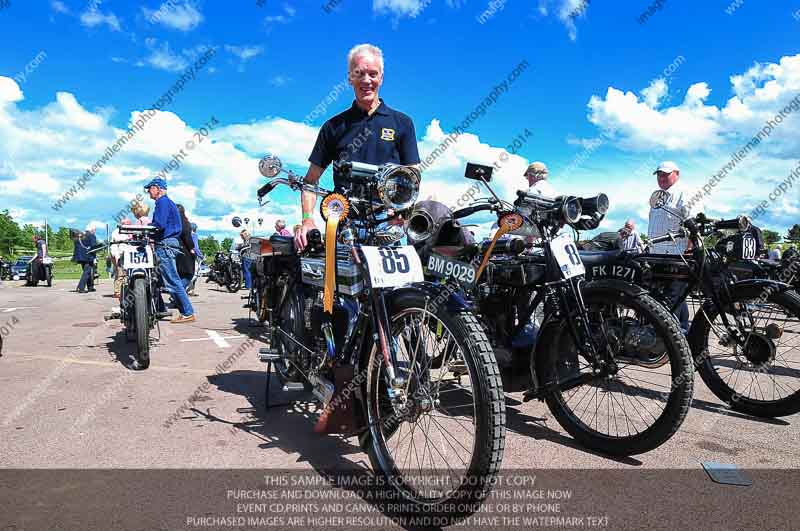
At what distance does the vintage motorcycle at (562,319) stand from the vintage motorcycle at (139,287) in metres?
3.01

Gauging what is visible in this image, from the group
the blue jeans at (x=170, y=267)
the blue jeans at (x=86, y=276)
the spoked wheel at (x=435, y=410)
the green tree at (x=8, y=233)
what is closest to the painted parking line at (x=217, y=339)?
the blue jeans at (x=170, y=267)

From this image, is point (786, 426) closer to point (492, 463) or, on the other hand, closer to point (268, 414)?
point (492, 463)

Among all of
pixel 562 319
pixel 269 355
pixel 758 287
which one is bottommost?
pixel 269 355

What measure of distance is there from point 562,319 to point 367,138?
1634mm

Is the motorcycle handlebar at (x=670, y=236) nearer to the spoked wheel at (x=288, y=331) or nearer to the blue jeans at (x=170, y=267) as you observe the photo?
the spoked wheel at (x=288, y=331)

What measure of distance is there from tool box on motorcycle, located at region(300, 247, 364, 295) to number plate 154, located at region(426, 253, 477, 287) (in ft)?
1.33

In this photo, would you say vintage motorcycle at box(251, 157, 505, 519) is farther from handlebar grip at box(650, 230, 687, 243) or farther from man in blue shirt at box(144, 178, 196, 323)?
man in blue shirt at box(144, 178, 196, 323)

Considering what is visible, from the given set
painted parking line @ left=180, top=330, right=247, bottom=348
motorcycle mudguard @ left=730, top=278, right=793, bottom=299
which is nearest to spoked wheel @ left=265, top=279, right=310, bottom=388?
painted parking line @ left=180, top=330, right=247, bottom=348

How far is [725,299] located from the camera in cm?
362

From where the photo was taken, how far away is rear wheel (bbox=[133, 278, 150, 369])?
4578 mm

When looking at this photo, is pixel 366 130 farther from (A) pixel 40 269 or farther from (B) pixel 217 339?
(A) pixel 40 269

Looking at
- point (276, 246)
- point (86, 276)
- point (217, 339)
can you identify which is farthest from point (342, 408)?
point (86, 276)

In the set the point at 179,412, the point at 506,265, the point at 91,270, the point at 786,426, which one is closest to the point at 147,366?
the point at 179,412

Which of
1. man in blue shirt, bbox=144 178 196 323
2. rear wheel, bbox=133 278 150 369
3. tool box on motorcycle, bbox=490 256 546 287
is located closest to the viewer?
tool box on motorcycle, bbox=490 256 546 287
